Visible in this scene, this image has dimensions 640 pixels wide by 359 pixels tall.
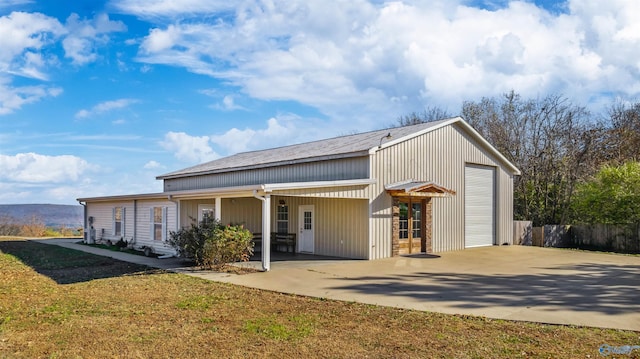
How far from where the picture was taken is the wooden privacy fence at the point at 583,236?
1958cm

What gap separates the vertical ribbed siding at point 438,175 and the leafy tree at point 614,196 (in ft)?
13.4

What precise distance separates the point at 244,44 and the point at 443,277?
818cm

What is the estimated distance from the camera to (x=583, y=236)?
21469mm

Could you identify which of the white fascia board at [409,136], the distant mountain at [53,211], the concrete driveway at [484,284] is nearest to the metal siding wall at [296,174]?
→ the white fascia board at [409,136]

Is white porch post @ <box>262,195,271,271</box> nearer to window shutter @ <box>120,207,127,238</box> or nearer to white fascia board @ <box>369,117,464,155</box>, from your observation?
white fascia board @ <box>369,117,464,155</box>

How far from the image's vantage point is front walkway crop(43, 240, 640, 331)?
797 centimetres

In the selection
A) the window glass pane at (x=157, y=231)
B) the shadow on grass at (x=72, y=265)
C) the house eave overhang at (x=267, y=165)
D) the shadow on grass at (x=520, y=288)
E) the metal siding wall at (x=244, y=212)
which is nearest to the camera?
the shadow on grass at (x=520, y=288)

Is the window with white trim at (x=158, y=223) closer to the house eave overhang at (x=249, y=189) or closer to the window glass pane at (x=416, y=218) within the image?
the house eave overhang at (x=249, y=189)

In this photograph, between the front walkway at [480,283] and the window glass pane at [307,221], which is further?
the window glass pane at [307,221]

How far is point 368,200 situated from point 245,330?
866 cm

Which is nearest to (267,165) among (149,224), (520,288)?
(149,224)

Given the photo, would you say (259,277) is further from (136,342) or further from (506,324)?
(506,324)

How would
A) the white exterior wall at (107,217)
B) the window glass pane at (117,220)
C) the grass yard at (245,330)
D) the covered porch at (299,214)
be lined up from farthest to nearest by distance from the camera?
the window glass pane at (117,220), the white exterior wall at (107,217), the covered porch at (299,214), the grass yard at (245,330)

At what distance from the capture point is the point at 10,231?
3225cm
